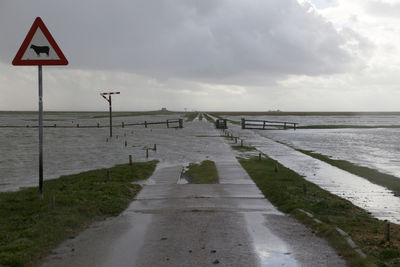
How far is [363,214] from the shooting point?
36.0ft

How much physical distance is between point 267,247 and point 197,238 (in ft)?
4.82

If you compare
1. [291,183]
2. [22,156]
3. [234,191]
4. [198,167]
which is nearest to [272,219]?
[234,191]

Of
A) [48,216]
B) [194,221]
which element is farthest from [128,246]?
[48,216]

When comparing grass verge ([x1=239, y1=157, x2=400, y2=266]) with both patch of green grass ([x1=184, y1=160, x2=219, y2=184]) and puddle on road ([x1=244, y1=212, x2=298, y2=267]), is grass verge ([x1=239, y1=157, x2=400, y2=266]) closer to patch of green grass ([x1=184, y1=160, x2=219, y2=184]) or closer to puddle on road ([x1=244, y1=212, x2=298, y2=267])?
puddle on road ([x1=244, y1=212, x2=298, y2=267])

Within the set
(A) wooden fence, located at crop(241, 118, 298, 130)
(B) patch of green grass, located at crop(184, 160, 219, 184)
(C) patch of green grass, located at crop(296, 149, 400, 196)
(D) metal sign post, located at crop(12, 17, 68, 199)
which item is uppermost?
(D) metal sign post, located at crop(12, 17, 68, 199)

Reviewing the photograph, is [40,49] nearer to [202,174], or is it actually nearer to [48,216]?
[48,216]

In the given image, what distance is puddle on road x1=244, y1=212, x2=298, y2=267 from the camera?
6588 millimetres

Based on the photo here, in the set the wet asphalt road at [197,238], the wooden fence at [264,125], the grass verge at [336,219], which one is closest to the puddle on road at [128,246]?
the wet asphalt road at [197,238]

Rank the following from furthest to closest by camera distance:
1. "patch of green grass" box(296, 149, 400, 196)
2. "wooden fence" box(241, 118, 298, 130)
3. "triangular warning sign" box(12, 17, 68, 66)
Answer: "wooden fence" box(241, 118, 298, 130), "patch of green grass" box(296, 149, 400, 196), "triangular warning sign" box(12, 17, 68, 66)

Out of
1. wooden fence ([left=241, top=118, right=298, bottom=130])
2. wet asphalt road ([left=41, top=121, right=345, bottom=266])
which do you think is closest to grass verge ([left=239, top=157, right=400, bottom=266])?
wet asphalt road ([left=41, top=121, right=345, bottom=266])

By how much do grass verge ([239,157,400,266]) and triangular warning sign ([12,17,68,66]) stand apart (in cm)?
718

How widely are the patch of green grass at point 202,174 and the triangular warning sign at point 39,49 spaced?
9.21 m

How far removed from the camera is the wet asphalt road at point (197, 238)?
6629 mm

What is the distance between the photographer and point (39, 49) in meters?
8.62
